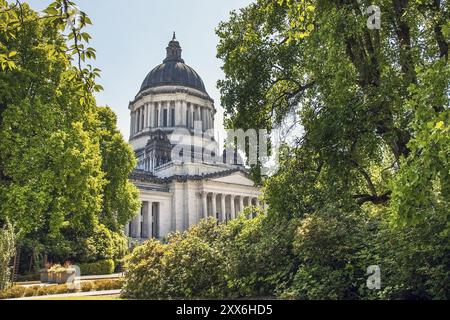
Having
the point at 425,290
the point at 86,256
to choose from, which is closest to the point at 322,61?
the point at 425,290

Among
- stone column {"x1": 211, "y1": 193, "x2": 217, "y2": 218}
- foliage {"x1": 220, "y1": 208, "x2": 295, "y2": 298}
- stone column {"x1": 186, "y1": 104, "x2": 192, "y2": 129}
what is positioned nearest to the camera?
foliage {"x1": 220, "y1": 208, "x2": 295, "y2": 298}

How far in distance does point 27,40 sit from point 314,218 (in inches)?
782

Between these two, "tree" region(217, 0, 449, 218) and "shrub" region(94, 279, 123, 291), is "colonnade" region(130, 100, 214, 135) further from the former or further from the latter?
"tree" region(217, 0, 449, 218)

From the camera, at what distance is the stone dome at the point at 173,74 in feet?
248

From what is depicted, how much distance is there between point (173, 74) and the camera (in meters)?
77.0

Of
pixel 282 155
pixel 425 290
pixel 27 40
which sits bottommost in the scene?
pixel 425 290

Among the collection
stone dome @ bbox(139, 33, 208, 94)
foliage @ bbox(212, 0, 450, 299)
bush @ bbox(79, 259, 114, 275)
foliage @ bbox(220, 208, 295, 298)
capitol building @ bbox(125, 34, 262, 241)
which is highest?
stone dome @ bbox(139, 33, 208, 94)

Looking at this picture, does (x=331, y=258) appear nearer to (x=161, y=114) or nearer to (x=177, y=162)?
(x=177, y=162)

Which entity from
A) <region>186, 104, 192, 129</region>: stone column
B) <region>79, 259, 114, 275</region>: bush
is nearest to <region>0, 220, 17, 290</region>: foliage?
<region>79, 259, 114, 275</region>: bush

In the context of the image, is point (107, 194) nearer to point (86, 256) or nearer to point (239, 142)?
point (86, 256)

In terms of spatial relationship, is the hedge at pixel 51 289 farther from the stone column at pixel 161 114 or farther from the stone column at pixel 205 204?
the stone column at pixel 161 114

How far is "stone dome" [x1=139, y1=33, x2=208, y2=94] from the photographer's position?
75.7 metres
